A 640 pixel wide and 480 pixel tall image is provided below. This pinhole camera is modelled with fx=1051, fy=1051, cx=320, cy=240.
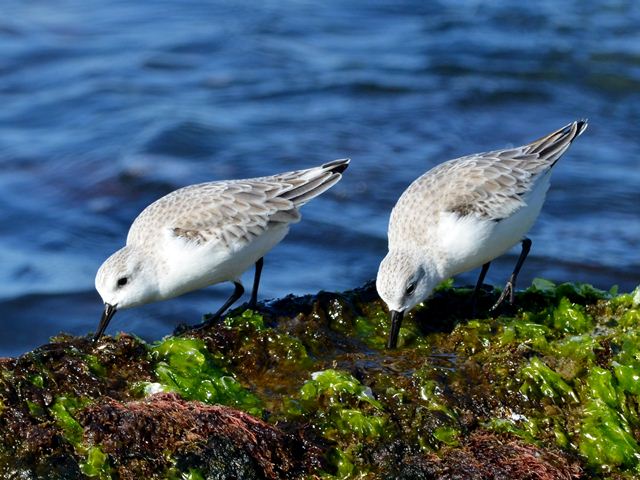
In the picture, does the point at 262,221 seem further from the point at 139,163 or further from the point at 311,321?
the point at 139,163

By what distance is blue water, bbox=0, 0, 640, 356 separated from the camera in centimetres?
1176

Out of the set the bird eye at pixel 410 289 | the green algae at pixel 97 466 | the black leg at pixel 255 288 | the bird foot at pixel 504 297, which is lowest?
the black leg at pixel 255 288

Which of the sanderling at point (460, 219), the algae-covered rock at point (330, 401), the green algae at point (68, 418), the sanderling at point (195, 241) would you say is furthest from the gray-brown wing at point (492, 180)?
the green algae at point (68, 418)

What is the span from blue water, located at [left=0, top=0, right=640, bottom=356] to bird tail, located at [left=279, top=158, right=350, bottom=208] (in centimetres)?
245

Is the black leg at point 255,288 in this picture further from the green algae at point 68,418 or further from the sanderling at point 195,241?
the green algae at point 68,418

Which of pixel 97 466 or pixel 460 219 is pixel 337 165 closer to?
pixel 460 219

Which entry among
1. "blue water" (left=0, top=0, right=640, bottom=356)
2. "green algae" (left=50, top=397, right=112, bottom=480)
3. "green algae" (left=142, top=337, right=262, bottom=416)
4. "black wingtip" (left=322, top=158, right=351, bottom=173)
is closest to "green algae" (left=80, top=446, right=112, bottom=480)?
"green algae" (left=50, top=397, right=112, bottom=480)

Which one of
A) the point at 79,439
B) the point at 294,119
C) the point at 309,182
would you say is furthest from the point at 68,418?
the point at 294,119

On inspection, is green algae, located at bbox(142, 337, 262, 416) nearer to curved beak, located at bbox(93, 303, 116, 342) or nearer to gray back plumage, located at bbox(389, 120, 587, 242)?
curved beak, located at bbox(93, 303, 116, 342)

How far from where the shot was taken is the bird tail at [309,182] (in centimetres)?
839

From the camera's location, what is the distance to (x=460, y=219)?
7.80m

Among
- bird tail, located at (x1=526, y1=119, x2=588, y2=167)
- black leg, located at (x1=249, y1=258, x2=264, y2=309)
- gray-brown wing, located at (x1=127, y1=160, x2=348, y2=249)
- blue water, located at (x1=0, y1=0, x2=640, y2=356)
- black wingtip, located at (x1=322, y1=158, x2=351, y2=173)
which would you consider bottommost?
blue water, located at (x1=0, y1=0, x2=640, y2=356)

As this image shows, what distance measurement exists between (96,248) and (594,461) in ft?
24.9

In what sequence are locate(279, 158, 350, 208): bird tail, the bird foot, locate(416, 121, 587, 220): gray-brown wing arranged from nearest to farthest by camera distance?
the bird foot
locate(416, 121, 587, 220): gray-brown wing
locate(279, 158, 350, 208): bird tail
